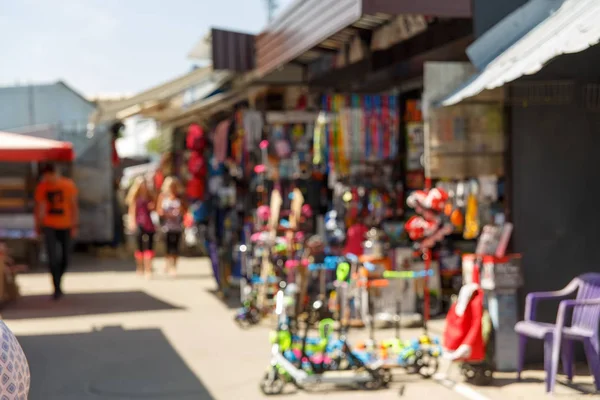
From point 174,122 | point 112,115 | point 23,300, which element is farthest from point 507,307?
point 174,122

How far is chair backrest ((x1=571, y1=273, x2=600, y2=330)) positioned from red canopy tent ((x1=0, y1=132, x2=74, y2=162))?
7.58 metres

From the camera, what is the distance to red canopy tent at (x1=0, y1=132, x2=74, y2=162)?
12807 millimetres

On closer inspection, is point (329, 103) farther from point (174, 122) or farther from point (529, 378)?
point (174, 122)

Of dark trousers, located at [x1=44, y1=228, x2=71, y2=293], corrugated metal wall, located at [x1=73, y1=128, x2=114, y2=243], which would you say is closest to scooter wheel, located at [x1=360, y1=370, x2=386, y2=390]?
dark trousers, located at [x1=44, y1=228, x2=71, y2=293]

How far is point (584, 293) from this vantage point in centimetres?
834

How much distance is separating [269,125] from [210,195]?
4.28 meters

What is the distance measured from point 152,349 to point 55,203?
4899mm

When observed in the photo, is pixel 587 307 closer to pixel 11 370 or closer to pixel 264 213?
pixel 264 213

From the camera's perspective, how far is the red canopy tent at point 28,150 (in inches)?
504

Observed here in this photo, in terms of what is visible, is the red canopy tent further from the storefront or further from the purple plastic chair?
the purple plastic chair

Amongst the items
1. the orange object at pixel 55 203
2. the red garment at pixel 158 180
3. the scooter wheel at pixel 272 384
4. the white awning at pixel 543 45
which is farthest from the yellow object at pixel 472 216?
the red garment at pixel 158 180

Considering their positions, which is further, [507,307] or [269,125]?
[269,125]

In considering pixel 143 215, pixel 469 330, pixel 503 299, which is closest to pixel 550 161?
pixel 503 299

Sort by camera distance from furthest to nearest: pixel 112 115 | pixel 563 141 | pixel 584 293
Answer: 1. pixel 112 115
2. pixel 563 141
3. pixel 584 293
